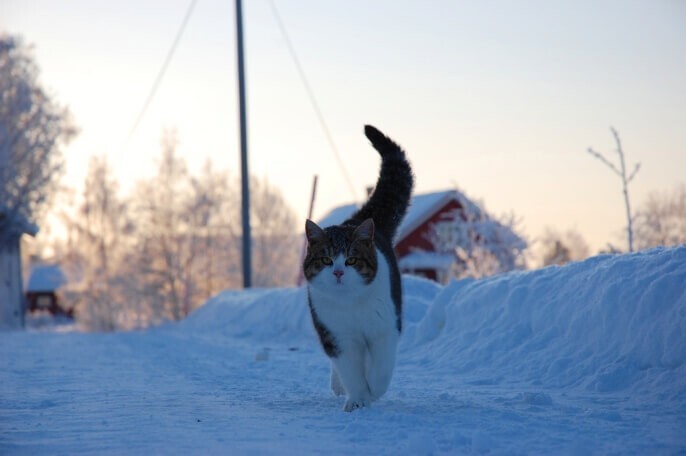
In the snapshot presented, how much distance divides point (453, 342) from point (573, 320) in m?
1.70

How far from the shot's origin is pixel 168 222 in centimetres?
3272

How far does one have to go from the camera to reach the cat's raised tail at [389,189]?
6.04 m

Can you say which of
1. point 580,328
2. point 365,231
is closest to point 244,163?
point 580,328

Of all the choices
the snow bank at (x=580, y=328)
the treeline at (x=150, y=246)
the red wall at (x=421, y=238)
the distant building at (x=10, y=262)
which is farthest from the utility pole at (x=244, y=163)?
the treeline at (x=150, y=246)

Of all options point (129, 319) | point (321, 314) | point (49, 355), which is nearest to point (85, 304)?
point (129, 319)

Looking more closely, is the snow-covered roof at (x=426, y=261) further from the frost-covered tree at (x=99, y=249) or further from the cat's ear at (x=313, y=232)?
the cat's ear at (x=313, y=232)

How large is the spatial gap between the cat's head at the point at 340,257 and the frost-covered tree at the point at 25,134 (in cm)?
2063

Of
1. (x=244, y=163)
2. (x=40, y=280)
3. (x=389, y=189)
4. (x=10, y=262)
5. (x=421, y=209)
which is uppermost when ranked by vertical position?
(x=244, y=163)

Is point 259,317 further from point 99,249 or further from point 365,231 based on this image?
point 99,249

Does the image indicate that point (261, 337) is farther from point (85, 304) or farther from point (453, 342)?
point (85, 304)

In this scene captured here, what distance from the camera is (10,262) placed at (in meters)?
23.2

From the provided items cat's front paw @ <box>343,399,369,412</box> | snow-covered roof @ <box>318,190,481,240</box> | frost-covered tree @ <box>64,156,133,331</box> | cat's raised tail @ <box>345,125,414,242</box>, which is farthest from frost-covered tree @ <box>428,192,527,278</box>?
frost-covered tree @ <box>64,156,133,331</box>

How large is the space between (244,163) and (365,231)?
42.6ft

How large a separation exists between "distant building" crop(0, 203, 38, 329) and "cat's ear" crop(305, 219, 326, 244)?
66.3 feet
